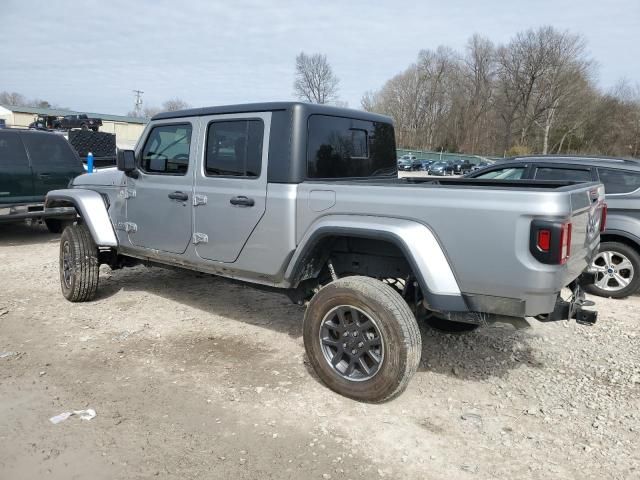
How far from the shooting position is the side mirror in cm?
466

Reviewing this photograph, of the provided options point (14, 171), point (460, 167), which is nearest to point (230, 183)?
point (14, 171)

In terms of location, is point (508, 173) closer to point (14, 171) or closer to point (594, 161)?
point (594, 161)

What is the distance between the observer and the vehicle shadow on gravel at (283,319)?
401cm

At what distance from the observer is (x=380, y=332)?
3146mm

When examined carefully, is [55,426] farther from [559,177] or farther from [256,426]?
[559,177]

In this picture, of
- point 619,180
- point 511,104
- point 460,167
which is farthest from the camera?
point 511,104

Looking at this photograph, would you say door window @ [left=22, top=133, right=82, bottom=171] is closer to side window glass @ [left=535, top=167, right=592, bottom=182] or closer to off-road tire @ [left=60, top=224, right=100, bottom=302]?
off-road tire @ [left=60, top=224, right=100, bottom=302]

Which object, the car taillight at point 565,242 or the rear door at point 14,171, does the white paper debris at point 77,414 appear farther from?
the rear door at point 14,171

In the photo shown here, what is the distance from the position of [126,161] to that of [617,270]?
5603 millimetres

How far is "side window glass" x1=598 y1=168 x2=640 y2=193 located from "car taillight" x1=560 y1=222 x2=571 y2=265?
3.96 m

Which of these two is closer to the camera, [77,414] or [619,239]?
[77,414]

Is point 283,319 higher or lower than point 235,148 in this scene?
lower

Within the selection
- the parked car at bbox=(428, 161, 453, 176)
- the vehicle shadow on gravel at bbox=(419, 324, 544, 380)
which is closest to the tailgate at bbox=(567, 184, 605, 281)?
the vehicle shadow on gravel at bbox=(419, 324, 544, 380)

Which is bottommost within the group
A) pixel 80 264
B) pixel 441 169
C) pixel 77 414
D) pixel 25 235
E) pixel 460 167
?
pixel 77 414
